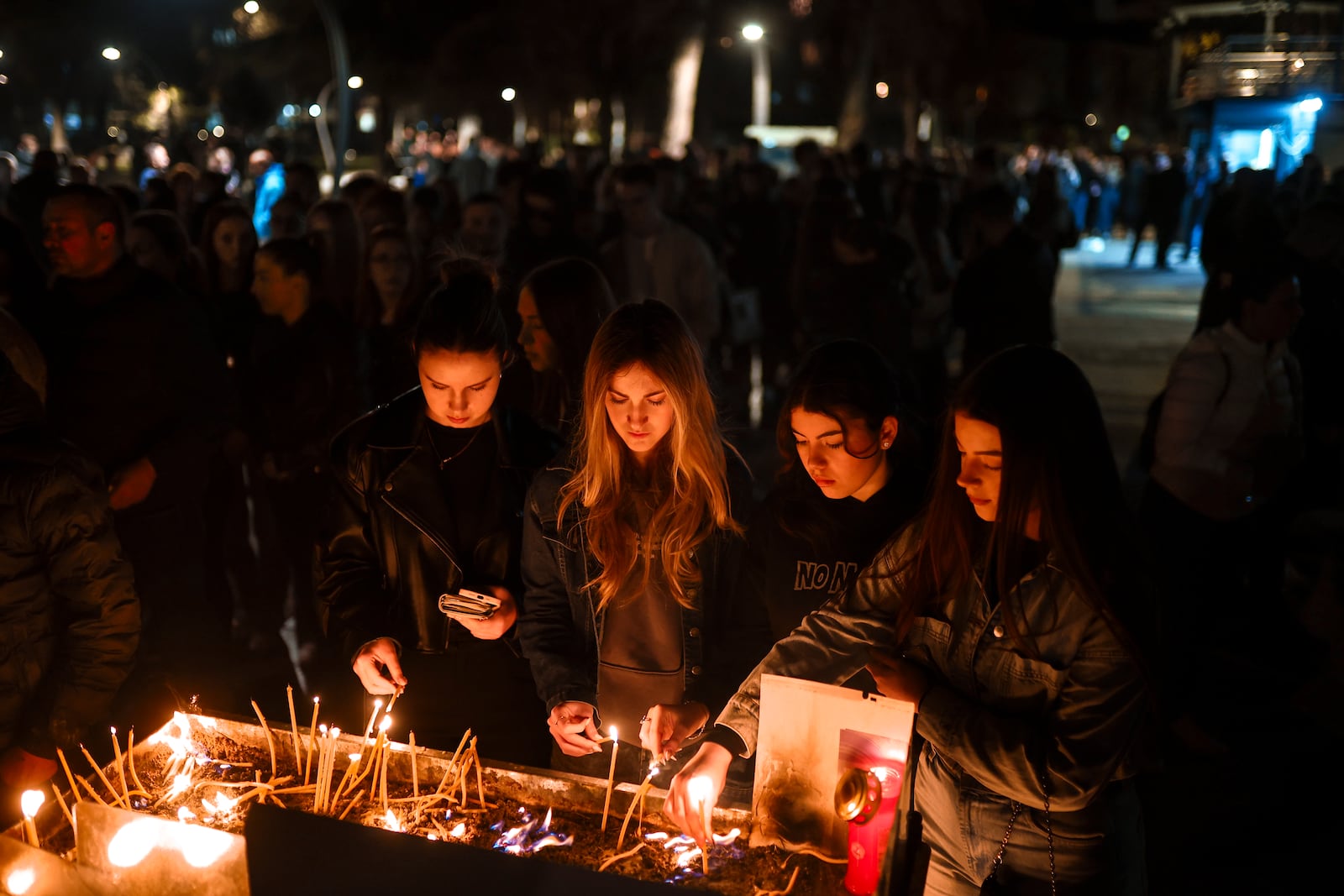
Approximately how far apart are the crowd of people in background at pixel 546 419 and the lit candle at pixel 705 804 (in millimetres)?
424

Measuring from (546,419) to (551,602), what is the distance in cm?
154

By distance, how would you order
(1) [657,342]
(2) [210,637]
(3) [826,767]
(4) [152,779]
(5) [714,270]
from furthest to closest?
(5) [714,270] < (2) [210,637] < (1) [657,342] < (4) [152,779] < (3) [826,767]

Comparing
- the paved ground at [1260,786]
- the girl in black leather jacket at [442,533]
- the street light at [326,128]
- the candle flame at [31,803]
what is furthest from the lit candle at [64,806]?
the street light at [326,128]

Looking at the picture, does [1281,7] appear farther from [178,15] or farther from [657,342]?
[178,15]

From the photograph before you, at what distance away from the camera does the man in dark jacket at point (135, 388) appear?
493 centimetres

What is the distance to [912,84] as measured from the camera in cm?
5109

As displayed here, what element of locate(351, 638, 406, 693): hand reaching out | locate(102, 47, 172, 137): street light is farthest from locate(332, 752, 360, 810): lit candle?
locate(102, 47, 172, 137): street light

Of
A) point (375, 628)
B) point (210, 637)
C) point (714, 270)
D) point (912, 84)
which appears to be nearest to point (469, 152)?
point (714, 270)

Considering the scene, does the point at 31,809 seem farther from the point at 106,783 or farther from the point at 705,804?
the point at 705,804

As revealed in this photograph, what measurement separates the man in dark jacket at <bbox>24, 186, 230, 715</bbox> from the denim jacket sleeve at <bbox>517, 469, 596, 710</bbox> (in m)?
2.26

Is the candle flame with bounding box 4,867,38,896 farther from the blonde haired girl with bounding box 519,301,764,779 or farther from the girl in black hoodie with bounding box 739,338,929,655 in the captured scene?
the girl in black hoodie with bounding box 739,338,929,655

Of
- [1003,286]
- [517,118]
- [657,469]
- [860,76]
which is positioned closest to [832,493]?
[657,469]

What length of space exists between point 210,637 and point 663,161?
7761 mm

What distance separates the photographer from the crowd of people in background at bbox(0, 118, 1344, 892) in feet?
10.3
